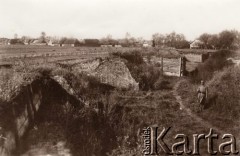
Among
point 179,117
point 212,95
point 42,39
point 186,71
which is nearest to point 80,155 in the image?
point 179,117

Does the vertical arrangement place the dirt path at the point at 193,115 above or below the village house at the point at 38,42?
below

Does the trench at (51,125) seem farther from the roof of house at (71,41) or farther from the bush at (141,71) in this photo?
the roof of house at (71,41)

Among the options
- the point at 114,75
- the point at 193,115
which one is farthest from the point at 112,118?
the point at 114,75

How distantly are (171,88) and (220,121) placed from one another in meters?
8.01

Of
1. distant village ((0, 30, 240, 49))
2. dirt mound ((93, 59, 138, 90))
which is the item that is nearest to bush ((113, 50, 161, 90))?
dirt mound ((93, 59, 138, 90))

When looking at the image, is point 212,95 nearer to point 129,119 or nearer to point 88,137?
point 129,119

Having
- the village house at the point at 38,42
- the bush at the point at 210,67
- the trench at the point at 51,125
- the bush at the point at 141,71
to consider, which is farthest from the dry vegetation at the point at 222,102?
the village house at the point at 38,42

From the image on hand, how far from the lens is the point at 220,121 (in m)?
11.2

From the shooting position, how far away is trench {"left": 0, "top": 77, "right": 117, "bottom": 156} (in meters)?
8.09

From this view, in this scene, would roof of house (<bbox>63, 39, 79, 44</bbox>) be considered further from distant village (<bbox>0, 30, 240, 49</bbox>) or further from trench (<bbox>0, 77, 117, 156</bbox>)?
trench (<bbox>0, 77, 117, 156</bbox>)

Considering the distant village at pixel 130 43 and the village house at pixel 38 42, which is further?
the village house at pixel 38 42

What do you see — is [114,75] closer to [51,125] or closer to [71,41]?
[51,125]

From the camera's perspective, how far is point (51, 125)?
31.7ft

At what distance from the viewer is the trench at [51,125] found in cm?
809
